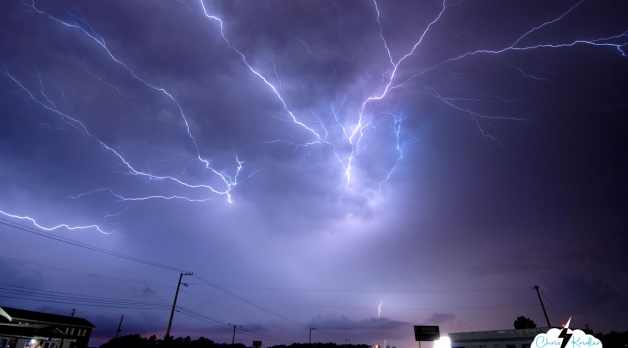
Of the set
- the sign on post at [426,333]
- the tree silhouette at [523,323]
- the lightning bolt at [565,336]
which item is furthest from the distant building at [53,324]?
the tree silhouette at [523,323]

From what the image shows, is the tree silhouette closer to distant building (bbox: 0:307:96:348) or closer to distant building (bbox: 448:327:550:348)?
distant building (bbox: 448:327:550:348)

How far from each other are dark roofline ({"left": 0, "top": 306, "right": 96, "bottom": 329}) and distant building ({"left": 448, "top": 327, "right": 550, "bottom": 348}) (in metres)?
59.3

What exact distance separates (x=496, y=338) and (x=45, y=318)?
64.4m

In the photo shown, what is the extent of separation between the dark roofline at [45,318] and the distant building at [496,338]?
59.3 meters

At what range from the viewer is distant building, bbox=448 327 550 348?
35.2m

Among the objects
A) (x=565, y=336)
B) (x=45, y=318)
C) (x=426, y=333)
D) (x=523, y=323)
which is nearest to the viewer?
(x=565, y=336)

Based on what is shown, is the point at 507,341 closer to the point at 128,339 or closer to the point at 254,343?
the point at 254,343

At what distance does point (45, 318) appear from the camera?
48344mm

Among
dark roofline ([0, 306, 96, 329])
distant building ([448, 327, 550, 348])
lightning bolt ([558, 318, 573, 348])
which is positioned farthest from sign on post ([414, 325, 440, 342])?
dark roofline ([0, 306, 96, 329])

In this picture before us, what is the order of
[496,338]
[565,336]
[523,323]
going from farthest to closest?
1. [523,323]
2. [496,338]
3. [565,336]

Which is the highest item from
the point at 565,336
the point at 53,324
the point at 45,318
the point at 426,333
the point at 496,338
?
the point at 426,333

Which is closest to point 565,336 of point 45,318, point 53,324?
point 53,324

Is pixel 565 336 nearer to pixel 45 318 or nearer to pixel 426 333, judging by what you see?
pixel 426 333

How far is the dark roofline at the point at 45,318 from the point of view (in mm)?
45719
